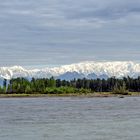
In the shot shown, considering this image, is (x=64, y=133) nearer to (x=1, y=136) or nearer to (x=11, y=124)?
(x=1, y=136)

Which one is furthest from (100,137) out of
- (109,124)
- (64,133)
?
(109,124)

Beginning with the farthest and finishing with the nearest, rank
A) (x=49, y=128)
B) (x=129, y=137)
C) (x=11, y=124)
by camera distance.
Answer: (x=11, y=124)
(x=49, y=128)
(x=129, y=137)

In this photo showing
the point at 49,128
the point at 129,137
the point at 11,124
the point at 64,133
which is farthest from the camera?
the point at 11,124

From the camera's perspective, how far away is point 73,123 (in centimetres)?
6262

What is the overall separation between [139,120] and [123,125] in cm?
656

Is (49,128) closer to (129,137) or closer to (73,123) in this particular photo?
(73,123)

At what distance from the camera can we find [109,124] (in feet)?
198

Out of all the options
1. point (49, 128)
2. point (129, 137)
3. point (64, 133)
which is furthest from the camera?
point (49, 128)

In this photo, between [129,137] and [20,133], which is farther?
[20,133]

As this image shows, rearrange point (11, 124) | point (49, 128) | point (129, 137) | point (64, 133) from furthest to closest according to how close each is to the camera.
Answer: point (11, 124) → point (49, 128) → point (64, 133) → point (129, 137)

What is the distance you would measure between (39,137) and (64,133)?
3.80 m

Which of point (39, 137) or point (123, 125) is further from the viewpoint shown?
point (123, 125)

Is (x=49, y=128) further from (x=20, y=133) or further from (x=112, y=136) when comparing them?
(x=112, y=136)

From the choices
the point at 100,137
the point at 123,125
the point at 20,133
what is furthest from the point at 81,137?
the point at 123,125
